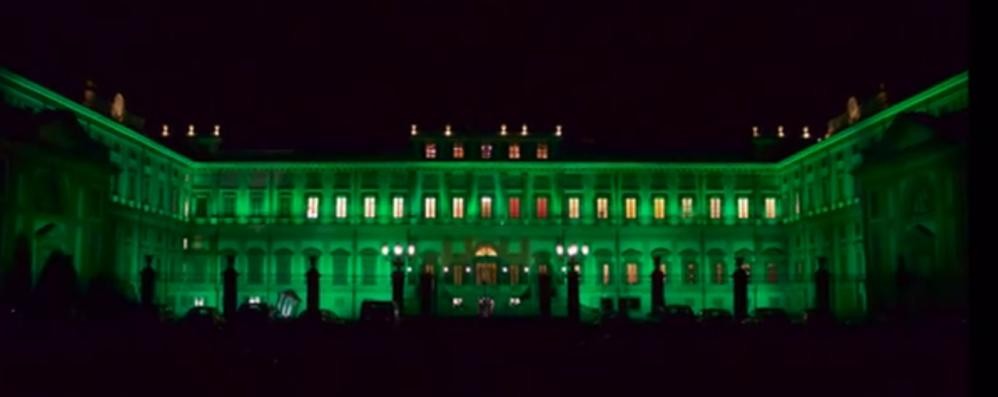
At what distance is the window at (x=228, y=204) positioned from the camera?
63438mm

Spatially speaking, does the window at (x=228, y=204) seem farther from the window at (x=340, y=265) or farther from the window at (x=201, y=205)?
the window at (x=340, y=265)

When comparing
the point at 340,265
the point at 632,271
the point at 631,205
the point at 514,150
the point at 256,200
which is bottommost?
the point at 632,271

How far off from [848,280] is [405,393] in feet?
132

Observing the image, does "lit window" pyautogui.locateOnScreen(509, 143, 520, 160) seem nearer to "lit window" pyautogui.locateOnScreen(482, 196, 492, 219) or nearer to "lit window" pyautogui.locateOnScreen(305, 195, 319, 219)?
"lit window" pyautogui.locateOnScreen(482, 196, 492, 219)

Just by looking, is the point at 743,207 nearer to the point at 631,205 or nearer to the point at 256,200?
the point at 631,205

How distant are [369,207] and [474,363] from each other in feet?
155

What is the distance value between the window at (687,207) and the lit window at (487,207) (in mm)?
11883

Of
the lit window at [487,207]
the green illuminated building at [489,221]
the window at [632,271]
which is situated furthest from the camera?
the lit window at [487,207]

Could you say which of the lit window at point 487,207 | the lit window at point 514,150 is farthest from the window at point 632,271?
the lit window at point 514,150

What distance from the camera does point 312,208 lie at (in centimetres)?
6394

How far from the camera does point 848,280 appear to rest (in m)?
48.6

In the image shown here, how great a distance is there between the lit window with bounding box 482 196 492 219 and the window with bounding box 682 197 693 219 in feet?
39.0

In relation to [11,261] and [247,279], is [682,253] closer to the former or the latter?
[247,279]

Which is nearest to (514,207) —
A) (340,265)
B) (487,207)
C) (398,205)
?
(487,207)
